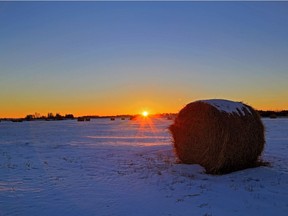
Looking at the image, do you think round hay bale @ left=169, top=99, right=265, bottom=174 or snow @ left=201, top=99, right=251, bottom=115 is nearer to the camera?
round hay bale @ left=169, top=99, right=265, bottom=174

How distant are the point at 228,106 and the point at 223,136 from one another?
1.05 meters

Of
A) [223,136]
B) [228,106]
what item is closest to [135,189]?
[223,136]

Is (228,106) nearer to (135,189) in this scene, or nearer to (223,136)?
(223,136)

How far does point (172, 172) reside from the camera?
10.6 meters

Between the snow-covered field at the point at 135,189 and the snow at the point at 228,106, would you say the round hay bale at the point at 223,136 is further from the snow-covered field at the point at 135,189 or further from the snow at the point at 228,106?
the snow-covered field at the point at 135,189

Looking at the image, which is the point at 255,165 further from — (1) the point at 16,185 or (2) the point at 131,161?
(1) the point at 16,185

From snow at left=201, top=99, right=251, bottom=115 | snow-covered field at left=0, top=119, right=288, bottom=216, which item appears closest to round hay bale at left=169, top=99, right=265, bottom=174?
snow at left=201, top=99, right=251, bottom=115

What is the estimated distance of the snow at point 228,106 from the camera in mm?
11281

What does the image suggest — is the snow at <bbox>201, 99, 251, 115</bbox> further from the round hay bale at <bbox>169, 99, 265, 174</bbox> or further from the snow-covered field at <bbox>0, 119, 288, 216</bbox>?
the snow-covered field at <bbox>0, 119, 288, 216</bbox>

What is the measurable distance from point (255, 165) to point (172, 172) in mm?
2816

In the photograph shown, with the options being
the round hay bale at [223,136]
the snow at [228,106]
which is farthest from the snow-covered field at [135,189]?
the snow at [228,106]

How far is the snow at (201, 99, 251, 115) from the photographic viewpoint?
11.3m

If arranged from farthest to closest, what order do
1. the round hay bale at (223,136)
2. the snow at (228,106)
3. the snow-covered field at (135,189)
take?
the snow at (228,106) < the round hay bale at (223,136) < the snow-covered field at (135,189)

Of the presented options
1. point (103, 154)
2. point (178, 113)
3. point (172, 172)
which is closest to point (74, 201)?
point (172, 172)
